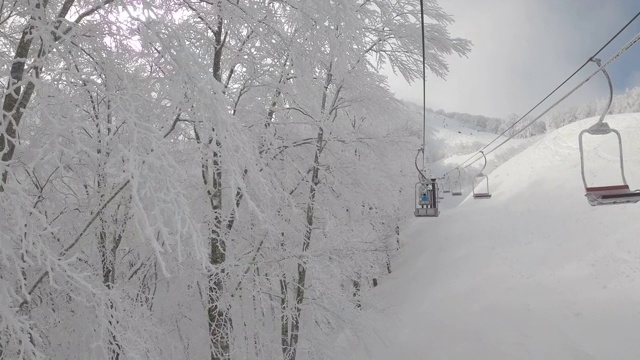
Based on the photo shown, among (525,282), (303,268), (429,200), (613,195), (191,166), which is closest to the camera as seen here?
(191,166)

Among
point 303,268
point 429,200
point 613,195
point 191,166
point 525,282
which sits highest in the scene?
point 191,166

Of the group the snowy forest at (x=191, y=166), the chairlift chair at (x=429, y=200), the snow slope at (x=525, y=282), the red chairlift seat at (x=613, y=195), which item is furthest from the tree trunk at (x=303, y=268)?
the chairlift chair at (x=429, y=200)

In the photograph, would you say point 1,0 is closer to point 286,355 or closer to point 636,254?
point 286,355

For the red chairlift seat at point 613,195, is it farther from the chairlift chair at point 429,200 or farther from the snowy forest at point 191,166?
the chairlift chair at point 429,200

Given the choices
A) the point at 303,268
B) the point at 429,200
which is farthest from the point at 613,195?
the point at 429,200

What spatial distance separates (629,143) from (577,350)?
72.1 feet

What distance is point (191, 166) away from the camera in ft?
15.2

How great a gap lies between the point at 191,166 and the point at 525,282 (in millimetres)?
12784

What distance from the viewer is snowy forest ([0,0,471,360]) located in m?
2.19

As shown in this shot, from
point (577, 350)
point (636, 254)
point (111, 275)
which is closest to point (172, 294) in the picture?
point (111, 275)

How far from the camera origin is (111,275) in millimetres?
5789

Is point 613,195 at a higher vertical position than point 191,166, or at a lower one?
lower

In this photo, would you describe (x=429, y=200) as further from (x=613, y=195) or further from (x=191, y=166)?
(x=191, y=166)

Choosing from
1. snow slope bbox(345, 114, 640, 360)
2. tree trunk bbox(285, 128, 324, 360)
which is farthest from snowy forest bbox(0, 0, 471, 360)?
snow slope bbox(345, 114, 640, 360)
